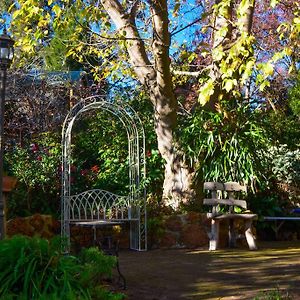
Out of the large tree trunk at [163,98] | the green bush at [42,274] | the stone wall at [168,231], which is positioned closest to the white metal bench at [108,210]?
the stone wall at [168,231]

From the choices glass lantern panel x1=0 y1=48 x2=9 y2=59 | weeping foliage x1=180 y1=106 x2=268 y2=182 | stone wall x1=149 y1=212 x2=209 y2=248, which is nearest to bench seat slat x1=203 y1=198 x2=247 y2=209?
stone wall x1=149 y1=212 x2=209 y2=248

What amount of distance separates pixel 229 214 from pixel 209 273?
9.64ft

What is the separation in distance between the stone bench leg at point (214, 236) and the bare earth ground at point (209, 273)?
0.15 meters

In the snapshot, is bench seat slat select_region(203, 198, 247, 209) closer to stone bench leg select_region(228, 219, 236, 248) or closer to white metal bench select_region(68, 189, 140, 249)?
stone bench leg select_region(228, 219, 236, 248)

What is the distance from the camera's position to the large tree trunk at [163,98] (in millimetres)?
10664

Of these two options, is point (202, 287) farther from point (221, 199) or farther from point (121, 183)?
point (121, 183)

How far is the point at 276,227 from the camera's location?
11.4m

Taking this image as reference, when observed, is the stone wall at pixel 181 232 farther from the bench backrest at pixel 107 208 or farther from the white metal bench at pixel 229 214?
the bench backrest at pixel 107 208

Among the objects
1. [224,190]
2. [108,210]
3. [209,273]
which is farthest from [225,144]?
[209,273]

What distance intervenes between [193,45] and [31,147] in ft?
24.6

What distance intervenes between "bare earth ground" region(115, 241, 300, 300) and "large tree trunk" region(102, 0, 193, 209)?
1594 millimetres

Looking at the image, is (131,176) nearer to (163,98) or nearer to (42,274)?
(163,98)

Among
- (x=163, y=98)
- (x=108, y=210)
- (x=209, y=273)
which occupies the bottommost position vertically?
(x=209, y=273)

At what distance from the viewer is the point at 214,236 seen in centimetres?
946
